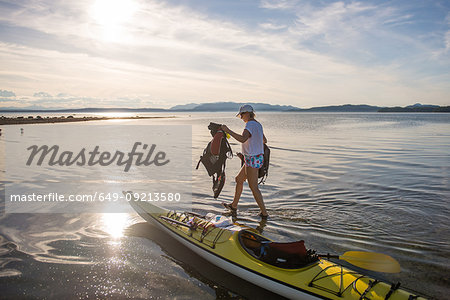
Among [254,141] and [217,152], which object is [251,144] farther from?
[217,152]

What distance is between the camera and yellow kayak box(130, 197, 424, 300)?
3846mm

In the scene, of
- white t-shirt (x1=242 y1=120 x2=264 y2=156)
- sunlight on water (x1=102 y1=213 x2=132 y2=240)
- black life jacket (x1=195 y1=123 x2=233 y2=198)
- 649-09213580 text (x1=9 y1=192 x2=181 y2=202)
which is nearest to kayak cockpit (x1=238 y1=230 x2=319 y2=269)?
white t-shirt (x1=242 y1=120 x2=264 y2=156)

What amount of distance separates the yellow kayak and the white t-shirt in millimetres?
1891

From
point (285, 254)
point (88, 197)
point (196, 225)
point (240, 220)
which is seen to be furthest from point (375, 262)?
point (88, 197)

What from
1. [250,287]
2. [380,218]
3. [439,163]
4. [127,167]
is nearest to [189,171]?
[127,167]

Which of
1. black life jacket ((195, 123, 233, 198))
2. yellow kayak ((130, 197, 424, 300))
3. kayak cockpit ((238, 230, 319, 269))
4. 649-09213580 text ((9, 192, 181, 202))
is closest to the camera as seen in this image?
yellow kayak ((130, 197, 424, 300))

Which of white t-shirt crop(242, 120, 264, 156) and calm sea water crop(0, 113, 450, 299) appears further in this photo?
white t-shirt crop(242, 120, 264, 156)

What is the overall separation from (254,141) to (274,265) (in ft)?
10.1

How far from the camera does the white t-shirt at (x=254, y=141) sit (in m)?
6.81

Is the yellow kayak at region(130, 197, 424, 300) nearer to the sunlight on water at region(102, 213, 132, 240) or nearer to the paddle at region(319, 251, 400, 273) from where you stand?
the paddle at region(319, 251, 400, 273)

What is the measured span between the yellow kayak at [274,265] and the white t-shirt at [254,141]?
189cm

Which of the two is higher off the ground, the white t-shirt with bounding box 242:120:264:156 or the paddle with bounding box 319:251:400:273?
the white t-shirt with bounding box 242:120:264:156

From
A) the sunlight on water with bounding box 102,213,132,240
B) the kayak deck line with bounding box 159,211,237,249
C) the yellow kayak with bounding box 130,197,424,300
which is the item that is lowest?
the sunlight on water with bounding box 102,213,132,240

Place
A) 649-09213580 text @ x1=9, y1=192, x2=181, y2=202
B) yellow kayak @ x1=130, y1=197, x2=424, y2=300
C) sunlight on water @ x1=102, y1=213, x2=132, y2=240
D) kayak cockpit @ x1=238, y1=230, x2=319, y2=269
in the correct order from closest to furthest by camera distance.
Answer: yellow kayak @ x1=130, y1=197, x2=424, y2=300, kayak cockpit @ x1=238, y1=230, x2=319, y2=269, sunlight on water @ x1=102, y1=213, x2=132, y2=240, 649-09213580 text @ x1=9, y1=192, x2=181, y2=202
